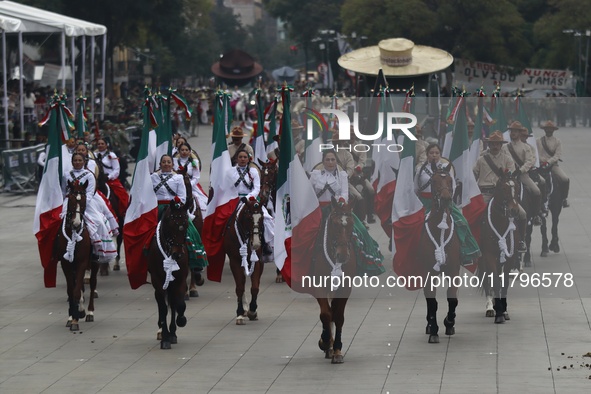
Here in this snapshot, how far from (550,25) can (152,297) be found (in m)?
58.5

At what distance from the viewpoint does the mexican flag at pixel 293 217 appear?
561 inches

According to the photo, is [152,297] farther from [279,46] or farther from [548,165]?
[279,46]

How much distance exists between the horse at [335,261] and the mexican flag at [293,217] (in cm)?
18

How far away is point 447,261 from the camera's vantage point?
50.0 feet

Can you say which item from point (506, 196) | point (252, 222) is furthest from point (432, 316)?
point (252, 222)

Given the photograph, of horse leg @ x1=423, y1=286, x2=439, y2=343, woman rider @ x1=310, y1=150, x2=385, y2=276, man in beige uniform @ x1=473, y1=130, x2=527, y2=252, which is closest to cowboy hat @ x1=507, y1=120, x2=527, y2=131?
man in beige uniform @ x1=473, y1=130, x2=527, y2=252

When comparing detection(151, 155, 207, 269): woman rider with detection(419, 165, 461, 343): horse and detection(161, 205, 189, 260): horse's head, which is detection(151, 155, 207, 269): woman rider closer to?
detection(161, 205, 189, 260): horse's head

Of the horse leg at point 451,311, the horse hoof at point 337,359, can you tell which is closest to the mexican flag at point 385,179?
the horse leg at point 451,311

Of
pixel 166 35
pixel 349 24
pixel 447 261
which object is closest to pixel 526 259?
pixel 447 261

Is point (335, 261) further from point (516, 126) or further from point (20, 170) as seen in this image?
point (20, 170)

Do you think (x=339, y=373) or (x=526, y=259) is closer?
(x=339, y=373)

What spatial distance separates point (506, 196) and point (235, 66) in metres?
64.9

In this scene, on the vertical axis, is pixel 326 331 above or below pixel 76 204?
below

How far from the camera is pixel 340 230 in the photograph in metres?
13.8
